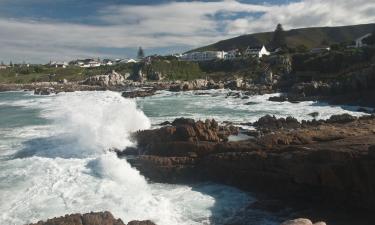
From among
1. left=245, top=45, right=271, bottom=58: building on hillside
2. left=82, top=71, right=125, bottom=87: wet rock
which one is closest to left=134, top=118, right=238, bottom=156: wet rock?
left=82, top=71, right=125, bottom=87: wet rock

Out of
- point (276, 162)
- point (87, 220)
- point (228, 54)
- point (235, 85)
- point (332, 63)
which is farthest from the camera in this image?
point (228, 54)

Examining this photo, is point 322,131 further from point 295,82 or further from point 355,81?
point 295,82

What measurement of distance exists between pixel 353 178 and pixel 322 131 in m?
6.69

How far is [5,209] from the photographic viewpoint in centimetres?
1561

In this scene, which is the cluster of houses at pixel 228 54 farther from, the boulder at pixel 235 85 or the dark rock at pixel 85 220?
the dark rock at pixel 85 220

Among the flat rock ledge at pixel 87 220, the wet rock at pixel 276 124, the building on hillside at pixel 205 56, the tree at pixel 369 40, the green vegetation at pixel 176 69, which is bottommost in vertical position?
the flat rock ledge at pixel 87 220

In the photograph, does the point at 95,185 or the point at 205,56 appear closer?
the point at 95,185

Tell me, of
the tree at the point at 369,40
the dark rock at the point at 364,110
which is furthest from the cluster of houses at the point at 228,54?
the dark rock at the point at 364,110

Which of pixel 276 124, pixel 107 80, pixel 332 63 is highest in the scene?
pixel 332 63

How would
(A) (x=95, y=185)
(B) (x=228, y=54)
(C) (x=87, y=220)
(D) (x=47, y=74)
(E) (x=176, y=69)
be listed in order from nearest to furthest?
1. (C) (x=87, y=220)
2. (A) (x=95, y=185)
3. (E) (x=176, y=69)
4. (D) (x=47, y=74)
5. (B) (x=228, y=54)

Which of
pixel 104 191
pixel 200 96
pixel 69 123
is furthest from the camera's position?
pixel 200 96

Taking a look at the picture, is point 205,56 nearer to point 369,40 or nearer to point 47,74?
point 47,74

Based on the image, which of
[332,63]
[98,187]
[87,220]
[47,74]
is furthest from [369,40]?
[47,74]

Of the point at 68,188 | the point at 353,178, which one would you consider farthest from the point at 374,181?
the point at 68,188
